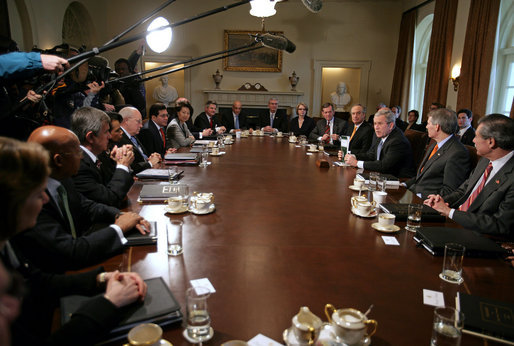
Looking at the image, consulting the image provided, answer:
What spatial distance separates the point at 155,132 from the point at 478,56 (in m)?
5.44

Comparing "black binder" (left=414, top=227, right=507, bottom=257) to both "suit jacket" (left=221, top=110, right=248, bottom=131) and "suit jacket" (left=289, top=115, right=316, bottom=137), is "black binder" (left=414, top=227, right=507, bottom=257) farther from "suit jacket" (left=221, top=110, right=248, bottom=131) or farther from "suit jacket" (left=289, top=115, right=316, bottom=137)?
"suit jacket" (left=221, top=110, right=248, bottom=131)

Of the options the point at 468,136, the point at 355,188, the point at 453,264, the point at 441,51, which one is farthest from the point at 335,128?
the point at 453,264

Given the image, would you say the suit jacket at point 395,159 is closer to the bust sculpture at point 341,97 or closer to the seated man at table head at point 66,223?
the seated man at table head at point 66,223

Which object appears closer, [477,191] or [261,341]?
[261,341]

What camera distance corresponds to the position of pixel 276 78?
393 inches

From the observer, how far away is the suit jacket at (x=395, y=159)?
370 cm

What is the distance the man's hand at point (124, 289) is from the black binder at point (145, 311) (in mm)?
27

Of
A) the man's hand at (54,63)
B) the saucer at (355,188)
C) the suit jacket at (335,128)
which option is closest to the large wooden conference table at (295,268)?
the saucer at (355,188)

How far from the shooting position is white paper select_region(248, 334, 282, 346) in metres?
0.95

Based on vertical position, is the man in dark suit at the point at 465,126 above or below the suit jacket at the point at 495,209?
above

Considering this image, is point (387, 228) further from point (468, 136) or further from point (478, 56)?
point (478, 56)

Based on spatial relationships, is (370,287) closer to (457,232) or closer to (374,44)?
(457,232)

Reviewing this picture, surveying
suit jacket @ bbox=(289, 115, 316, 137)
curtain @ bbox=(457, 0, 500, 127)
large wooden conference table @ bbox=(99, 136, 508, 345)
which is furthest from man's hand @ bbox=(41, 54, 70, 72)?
curtain @ bbox=(457, 0, 500, 127)

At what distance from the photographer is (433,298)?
3.92ft
